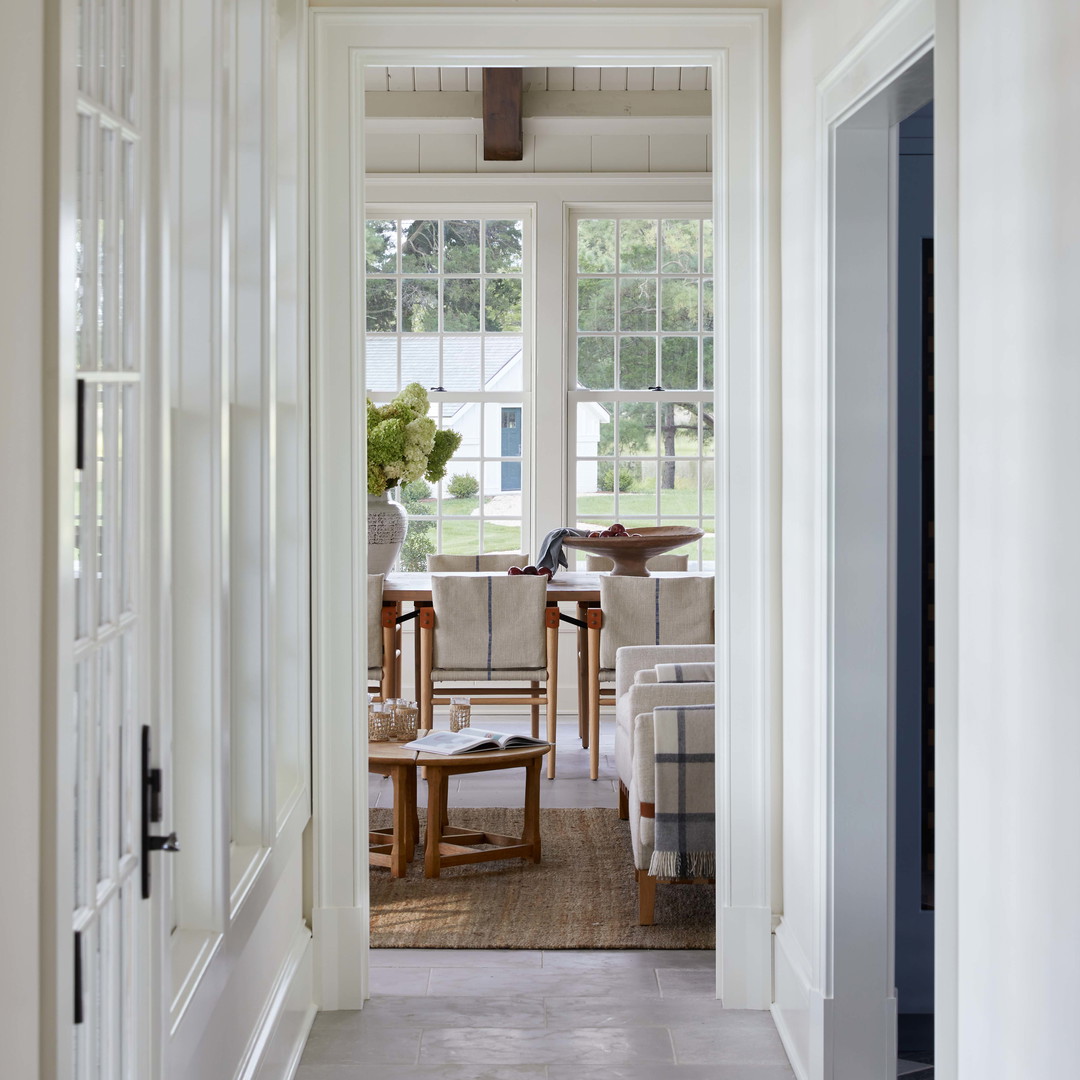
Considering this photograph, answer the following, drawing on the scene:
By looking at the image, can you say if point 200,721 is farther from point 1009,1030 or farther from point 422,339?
point 422,339

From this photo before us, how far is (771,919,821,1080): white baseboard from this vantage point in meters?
2.69

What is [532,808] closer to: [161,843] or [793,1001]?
[793,1001]

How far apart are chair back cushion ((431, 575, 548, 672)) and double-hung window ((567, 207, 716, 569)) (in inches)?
52.9

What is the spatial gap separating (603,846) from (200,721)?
2534 mm

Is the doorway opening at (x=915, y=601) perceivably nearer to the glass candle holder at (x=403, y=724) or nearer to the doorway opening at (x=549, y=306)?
the glass candle holder at (x=403, y=724)

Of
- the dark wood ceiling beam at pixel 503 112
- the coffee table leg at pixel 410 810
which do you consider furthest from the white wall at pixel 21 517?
the dark wood ceiling beam at pixel 503 112

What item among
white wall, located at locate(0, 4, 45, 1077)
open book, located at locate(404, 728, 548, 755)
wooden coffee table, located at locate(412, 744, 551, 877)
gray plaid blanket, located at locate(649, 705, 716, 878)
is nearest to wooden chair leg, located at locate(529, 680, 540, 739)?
wooden coffee table, located at locate(412, 744, 551, 877)

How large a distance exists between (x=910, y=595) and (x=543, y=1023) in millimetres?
1437

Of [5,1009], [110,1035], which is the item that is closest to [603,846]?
[110,1035]

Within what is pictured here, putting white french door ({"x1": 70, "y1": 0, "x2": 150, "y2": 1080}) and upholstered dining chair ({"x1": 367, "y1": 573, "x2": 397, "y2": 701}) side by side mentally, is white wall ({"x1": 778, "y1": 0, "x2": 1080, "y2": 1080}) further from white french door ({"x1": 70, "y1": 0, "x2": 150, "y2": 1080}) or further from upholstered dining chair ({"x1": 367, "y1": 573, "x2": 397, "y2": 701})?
upholstered dining chair ({"x1": 367, "y1": 573, "x2": 397, "y2": 701})

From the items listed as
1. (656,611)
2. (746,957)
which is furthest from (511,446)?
(746,957)

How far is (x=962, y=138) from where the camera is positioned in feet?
5.78

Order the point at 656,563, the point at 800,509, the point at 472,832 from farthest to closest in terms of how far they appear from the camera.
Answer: the point at 656,563, the point at 472,832, the point at 800,509

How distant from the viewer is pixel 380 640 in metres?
5.14
